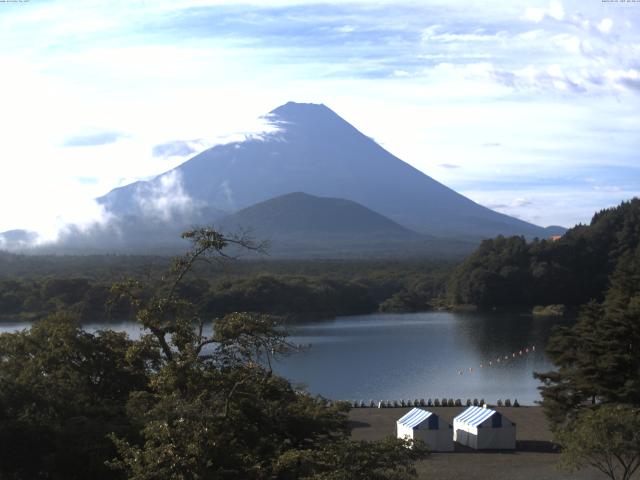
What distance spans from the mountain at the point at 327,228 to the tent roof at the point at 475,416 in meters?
79.7

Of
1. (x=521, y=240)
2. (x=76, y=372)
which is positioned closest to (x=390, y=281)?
(x=521, y=240)

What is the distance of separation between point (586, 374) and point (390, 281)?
132 feet

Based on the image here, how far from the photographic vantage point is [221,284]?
41812 mm

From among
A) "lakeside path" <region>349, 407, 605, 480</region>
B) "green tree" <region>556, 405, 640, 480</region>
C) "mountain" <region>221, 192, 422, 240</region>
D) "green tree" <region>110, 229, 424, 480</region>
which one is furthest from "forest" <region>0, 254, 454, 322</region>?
"mountain" <region>221, 192, 422, 240</region>

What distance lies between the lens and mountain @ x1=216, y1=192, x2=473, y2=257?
99.9 m

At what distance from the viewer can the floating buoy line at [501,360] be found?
26.1m

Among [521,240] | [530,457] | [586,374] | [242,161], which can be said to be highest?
[242,161]

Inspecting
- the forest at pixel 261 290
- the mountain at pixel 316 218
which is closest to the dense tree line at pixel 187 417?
the forest at pixel 261 290

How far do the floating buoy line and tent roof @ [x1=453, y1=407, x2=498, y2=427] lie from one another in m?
9.67

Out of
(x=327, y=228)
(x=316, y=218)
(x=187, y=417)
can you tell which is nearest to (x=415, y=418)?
(x=187, y=417)

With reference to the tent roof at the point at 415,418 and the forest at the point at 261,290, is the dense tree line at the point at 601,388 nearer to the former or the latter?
the tent roof at the point at 415,418

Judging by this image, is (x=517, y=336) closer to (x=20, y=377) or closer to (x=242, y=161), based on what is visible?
(x=20, y=377)

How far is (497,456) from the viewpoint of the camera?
14742 millimetres

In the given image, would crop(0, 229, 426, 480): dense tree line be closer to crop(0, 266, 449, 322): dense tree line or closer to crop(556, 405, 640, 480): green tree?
crop(556, 405, 640, 480): green tree
